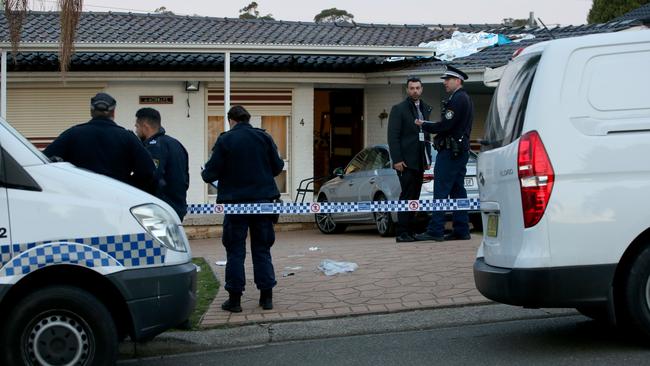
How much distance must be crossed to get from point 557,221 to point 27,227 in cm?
324

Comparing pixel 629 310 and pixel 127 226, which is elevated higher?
pixel 127 226

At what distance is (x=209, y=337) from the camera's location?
754 centimetres

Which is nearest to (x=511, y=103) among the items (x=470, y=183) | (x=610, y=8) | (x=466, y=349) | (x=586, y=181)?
(x=586, y=181)

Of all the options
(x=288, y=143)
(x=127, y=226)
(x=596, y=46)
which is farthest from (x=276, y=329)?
(x=288, y=143)

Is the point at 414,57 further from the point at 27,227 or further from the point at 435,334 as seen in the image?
the point at 27,227

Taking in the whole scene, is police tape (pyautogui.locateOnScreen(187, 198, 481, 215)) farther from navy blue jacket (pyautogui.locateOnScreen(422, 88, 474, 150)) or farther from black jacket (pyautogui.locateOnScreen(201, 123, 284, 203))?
black jacket (pyautogui.locateOnScreen(201, 123, 284, 203))

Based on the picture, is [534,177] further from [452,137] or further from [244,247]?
[452,137]

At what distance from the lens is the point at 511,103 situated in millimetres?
6551

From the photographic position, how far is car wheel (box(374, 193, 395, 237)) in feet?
47.2

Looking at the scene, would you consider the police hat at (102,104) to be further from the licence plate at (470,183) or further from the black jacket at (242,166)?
the licence plate at (470,183)

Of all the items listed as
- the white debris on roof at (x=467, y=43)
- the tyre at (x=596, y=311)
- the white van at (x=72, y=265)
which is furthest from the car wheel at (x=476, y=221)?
the white van at (x=72, y=265)

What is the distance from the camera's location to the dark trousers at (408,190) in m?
12.3

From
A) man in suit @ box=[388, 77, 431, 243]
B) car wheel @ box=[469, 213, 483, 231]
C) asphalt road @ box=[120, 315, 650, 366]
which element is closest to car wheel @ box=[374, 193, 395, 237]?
car wheel @ box=[469, 213, 483, 231]

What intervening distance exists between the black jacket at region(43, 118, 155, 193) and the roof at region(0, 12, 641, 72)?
9.41 meters
